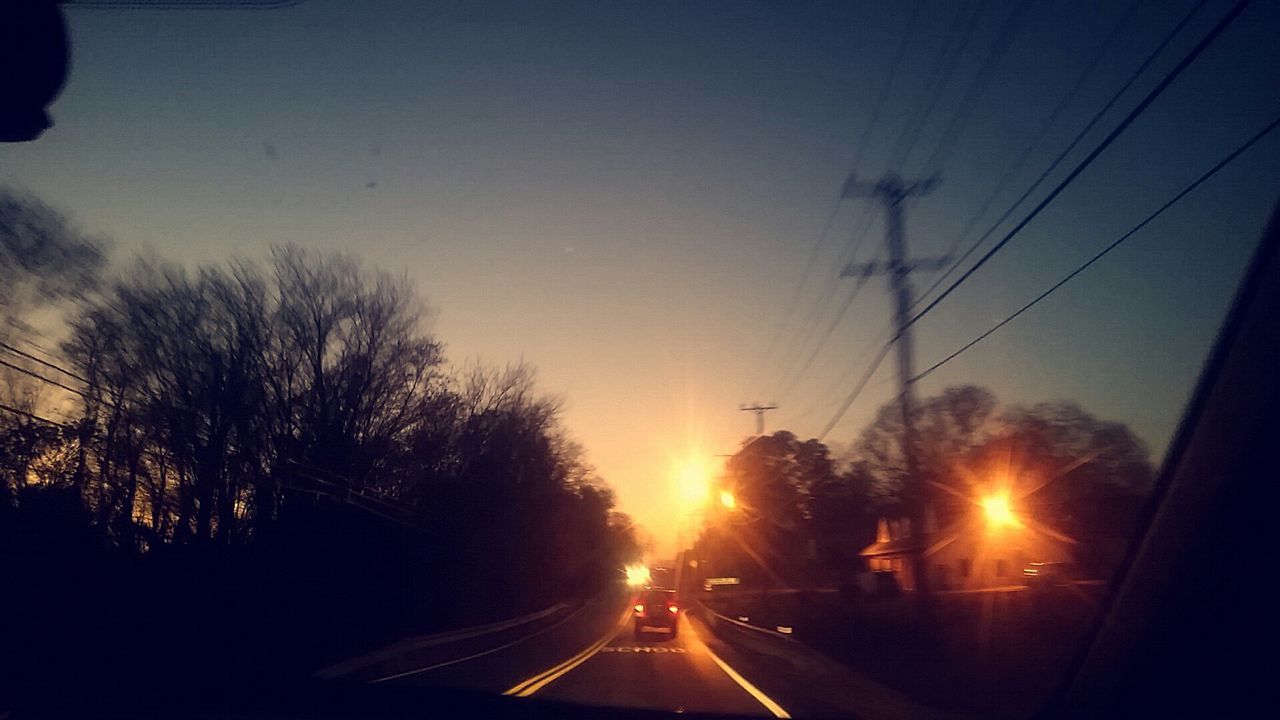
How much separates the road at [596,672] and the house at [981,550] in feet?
59.9

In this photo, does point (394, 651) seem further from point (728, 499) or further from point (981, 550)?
point (728, 499)

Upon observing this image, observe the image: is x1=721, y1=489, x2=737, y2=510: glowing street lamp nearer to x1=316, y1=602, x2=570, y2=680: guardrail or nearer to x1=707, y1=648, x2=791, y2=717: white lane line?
x1=316, y1=602, x2=570, y2=680: guardrail

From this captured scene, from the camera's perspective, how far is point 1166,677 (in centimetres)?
446

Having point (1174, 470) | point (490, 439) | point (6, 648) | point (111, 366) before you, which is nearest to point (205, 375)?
point (111, 366)

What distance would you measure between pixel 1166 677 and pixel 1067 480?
132 feet

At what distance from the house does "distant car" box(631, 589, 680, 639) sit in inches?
493

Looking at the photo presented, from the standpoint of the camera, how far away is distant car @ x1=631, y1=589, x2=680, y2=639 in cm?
3341

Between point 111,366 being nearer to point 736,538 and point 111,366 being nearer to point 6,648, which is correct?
point 6,648

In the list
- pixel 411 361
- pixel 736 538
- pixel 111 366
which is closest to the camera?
pixel 111 366

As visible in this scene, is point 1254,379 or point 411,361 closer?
point 1254,379

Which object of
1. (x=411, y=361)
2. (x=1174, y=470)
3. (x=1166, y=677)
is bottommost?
(x=1166, y=677)

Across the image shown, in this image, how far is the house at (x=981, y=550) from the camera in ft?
141

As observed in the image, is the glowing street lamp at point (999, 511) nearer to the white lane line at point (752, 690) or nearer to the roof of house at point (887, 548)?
the roof of house at point (887, 548)

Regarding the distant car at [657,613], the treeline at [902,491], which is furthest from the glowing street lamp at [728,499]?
the distant car at [657,613]
